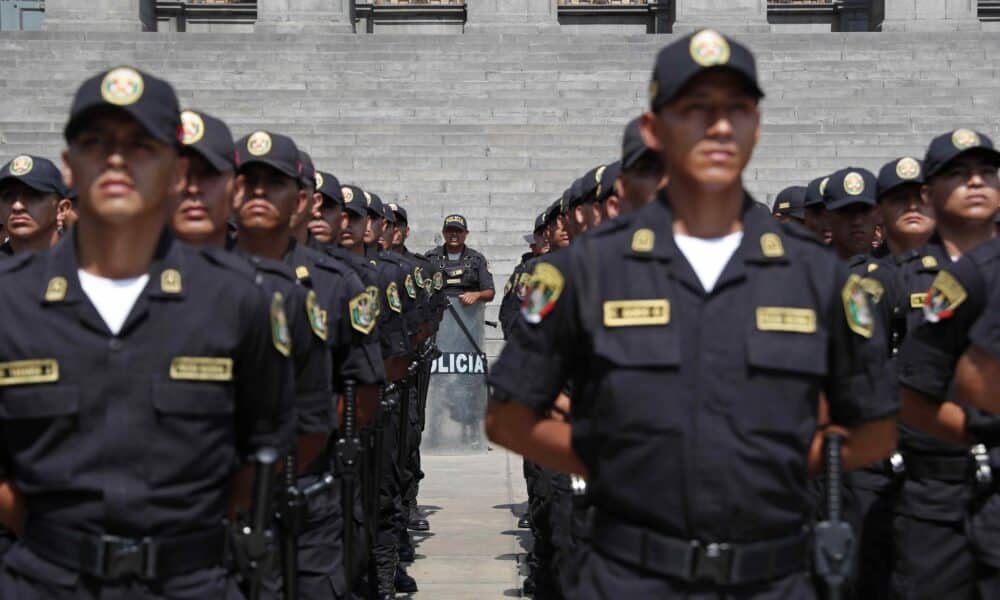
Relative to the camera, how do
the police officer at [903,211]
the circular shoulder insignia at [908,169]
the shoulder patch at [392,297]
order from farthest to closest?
the shoulder patch at [392,297], the police officer at [903,211], the circular shoulder insignia at [908,169]

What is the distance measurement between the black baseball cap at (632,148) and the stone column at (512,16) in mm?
22857

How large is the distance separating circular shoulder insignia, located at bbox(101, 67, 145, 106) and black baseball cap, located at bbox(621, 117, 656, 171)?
2339mm

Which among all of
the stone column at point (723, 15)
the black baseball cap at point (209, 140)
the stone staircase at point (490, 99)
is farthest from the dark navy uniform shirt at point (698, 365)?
the stone column at point (723, 15)

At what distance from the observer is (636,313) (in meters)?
3.51

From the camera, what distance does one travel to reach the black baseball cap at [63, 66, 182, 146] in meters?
3.55

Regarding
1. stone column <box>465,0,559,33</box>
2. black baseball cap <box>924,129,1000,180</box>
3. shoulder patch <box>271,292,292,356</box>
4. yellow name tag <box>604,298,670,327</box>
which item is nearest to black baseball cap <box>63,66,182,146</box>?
shoulder patch <box>271,292,292,356</box>

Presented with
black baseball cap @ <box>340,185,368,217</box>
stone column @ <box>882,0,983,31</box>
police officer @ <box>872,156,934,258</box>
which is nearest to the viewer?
police officer @ <box>872,156,934,258</box>

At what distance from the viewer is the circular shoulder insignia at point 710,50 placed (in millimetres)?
3473

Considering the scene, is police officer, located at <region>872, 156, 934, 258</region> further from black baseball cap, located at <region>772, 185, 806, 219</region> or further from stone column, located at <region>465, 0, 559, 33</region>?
stone column, located at <region>465, 0, 559, 33</region>

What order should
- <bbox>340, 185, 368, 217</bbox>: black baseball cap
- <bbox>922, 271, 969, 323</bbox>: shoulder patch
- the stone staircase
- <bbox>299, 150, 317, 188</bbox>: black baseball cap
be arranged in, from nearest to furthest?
<bbox>922, 271, 969, 323</bbox>: shoulder patch, <bbox>299, 150, 317, 188</bbox>: black baseball cap, <bbox>340, 185, 368, 217</bbox>: black baseball cap, the stone staircase

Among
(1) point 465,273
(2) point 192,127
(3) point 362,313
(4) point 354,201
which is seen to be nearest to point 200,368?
(2) point 192,127

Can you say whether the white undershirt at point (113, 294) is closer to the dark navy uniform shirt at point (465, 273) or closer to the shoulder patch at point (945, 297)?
the shoulder patch at point (945, 297)

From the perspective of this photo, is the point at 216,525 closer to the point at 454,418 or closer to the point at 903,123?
the point at 454,418

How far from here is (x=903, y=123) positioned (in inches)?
829
